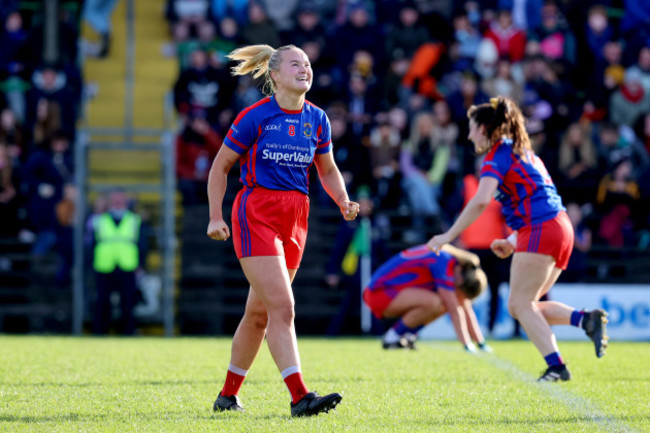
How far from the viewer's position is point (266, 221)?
247 inches

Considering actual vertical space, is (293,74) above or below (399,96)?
below

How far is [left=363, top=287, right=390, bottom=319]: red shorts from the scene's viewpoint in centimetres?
1251

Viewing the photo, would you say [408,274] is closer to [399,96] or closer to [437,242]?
[437,242]

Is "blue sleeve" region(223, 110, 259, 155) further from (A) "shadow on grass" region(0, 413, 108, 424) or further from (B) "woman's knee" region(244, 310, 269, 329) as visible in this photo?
(A) "shadow on grass" region(0, 413, 108, 424)

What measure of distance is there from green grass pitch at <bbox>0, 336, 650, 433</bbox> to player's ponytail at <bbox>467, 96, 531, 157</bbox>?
1852 millimetres

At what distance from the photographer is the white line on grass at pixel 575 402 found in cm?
566

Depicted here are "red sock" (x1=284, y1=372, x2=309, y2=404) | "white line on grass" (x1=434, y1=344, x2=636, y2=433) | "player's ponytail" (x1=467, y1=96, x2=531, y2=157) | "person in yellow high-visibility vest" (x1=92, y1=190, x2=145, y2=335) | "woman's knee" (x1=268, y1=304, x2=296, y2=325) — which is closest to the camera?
"white line on grass" (x1=434, y1=344, x2=636, y2=433)

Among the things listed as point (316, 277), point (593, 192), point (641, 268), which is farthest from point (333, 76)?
point (641, 268)

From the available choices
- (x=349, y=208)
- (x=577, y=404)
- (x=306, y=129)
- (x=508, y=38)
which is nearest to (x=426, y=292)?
(x=577, y=404)

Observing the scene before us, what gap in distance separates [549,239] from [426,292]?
4136 millimetres

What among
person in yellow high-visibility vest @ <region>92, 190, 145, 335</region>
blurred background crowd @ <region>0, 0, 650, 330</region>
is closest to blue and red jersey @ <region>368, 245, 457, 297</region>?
blurred background crowd @ <region>0, 0, 650, 330</region>

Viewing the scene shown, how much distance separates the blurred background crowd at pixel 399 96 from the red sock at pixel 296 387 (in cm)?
1065

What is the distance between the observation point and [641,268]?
17516 millimetres

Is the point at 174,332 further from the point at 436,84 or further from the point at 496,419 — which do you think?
the point at 496,419
